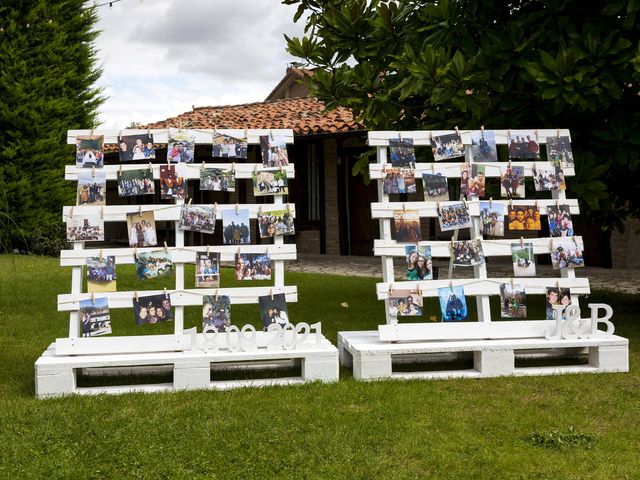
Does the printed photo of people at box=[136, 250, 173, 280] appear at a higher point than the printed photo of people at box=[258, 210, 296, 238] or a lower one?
lower

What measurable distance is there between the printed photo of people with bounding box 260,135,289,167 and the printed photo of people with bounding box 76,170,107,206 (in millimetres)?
1105

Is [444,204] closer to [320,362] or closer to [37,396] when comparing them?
[320,362]

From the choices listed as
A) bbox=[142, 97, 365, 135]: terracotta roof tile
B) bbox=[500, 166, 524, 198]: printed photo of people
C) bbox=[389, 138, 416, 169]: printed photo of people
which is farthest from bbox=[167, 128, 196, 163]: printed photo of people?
bbox=[142, 97, 365, 135]: terracotta roof tile

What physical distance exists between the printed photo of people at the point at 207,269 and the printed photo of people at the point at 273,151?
2.53ft

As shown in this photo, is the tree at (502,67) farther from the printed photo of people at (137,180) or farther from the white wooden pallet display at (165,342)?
the printed photo of people at (137,180)

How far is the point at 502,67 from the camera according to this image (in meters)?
6.24

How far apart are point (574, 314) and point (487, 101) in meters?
2.04

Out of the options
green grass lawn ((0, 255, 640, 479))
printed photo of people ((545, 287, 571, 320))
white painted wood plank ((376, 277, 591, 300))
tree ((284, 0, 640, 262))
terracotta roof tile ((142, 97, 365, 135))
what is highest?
terracotta roof tile ((142, 97, 365, 135))

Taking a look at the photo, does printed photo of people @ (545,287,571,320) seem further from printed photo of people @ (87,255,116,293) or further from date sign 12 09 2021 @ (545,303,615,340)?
printed photo of people @ (87,255,116,293)

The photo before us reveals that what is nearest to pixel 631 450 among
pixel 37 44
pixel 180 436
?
pixel 180 436

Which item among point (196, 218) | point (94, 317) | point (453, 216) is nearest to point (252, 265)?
point (196, 218)

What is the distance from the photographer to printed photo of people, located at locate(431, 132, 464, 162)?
544 centimetres

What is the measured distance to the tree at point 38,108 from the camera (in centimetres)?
1571

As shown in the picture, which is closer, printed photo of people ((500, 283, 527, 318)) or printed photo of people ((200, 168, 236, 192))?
printed photo of people ((200, 168, 236, 192))
